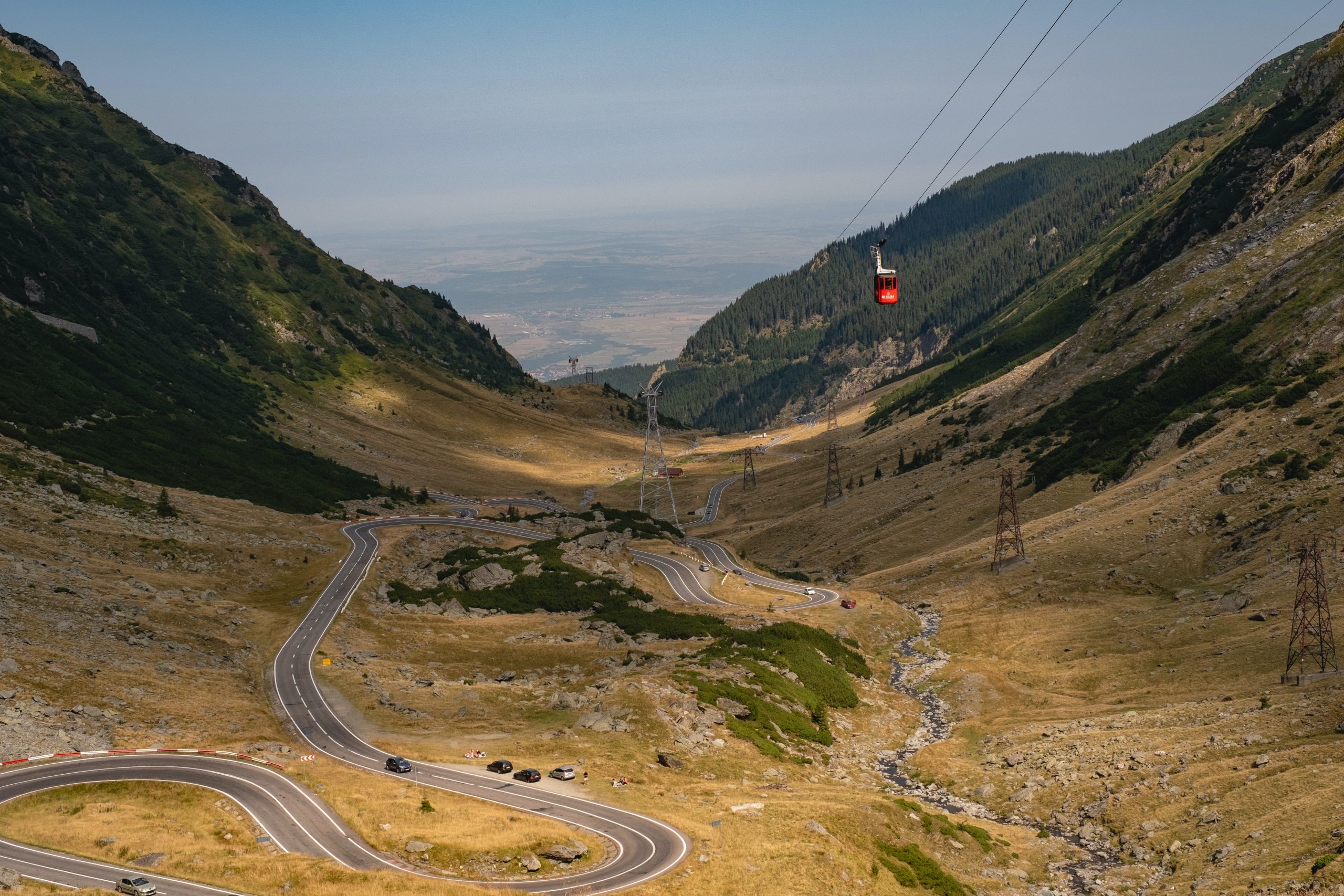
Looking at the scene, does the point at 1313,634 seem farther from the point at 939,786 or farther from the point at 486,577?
the point at 486,577

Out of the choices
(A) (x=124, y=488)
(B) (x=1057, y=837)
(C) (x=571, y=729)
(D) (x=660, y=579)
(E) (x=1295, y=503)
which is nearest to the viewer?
(B) (x=1057, y=837)

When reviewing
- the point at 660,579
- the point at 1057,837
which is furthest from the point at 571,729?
the point at 660,579

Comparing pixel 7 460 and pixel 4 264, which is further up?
pixel 4 264

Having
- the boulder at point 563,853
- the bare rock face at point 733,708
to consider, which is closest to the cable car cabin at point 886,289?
the bare rock face at point 733,708

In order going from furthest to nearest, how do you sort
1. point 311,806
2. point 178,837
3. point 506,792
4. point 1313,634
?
point 1313,634
point 506,792
point 311,806
point 178,837

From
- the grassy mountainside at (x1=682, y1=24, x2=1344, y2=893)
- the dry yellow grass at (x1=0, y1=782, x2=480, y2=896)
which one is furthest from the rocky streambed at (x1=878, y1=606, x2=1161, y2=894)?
the dry yellow grass at (x1=0, y1=782, x2=480, y2=896)

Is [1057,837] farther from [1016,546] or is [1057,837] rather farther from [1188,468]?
[1188,468]

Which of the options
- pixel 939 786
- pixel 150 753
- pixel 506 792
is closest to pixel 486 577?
pixel 150 753

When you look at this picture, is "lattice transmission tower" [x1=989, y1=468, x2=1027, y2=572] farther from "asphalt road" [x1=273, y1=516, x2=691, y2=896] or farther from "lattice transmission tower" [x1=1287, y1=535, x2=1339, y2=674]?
"asphalt road" [x1=273, y1=516, x2=691, y2=896]
